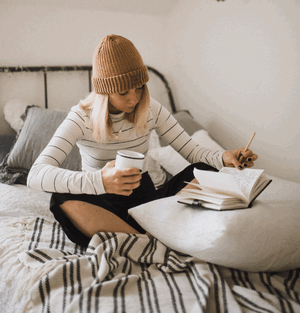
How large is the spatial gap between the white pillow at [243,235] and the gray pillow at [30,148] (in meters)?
0.93

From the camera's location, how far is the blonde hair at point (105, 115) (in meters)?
1.07

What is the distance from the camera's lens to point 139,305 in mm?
658

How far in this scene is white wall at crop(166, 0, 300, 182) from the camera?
3.99 ft

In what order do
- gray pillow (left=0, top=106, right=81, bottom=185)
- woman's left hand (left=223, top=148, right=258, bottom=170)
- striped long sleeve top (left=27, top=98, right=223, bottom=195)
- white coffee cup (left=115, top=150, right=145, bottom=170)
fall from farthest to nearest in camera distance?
gray pillow (left=0, top=106, right=81, bottom=185) < woman's left hand (left=223, top=148, right=258, bottom=170) < striped long sleeve top (left=27, top=98, right=223, bottom=195) < white coffee cup (left=115, top=150, right=145, bottom=170)

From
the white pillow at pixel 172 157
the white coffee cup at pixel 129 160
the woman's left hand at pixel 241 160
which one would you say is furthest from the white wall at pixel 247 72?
the white coffee cup at pixel 129 160

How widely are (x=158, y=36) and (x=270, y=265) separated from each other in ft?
6.45

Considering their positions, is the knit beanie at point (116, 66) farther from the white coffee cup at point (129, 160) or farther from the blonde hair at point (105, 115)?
the white coffee cup at point (129, 160)

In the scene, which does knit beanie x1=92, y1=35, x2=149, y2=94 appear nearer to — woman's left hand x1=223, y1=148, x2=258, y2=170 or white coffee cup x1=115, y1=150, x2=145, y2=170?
white coffee cup x1=115, y1=150, x2=145, y2=170

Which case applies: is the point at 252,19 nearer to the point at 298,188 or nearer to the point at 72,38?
the point at 298,188

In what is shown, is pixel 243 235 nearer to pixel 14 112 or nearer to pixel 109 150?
pixel 109 150

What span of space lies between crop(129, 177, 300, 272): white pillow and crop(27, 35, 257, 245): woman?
19 centimetres

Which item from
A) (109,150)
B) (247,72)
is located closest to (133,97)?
(109,150)

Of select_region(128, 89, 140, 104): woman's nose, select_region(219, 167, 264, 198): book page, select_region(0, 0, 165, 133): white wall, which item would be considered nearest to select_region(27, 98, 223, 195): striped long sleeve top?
select_region(128, 89, 140, 104): woman's nose

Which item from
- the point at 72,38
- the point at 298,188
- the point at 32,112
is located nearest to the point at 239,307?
the point at 298,188
